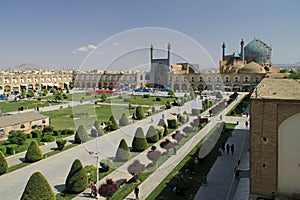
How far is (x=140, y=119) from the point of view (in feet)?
90.6


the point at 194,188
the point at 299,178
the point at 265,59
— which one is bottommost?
the point at 194,188

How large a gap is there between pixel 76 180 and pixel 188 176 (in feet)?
16.7

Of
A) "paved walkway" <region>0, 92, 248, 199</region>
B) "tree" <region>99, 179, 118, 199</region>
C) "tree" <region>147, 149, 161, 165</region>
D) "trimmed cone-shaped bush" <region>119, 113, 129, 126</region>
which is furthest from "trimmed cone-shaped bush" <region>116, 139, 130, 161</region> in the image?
"trimmed cone-shaped bush" <region>119, 113, 129, 126</region>

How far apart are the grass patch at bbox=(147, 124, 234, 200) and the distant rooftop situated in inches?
187

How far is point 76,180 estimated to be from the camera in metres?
11.5

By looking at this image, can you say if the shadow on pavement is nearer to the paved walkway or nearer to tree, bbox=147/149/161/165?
the paved walkway

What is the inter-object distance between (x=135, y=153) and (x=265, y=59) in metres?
57.4

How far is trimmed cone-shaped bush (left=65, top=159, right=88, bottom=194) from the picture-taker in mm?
11461

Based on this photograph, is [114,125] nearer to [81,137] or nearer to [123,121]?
[123,121]

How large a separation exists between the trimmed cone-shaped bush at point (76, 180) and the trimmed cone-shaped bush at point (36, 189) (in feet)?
7.02

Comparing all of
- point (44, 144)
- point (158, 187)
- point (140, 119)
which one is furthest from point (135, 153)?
point (140, 119)

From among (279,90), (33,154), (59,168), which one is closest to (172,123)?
(59,168)

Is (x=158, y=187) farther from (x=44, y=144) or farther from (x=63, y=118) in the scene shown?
(x=63, y=118)

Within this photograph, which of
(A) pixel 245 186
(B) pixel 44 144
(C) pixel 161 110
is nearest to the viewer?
(A) pixel 245 186
